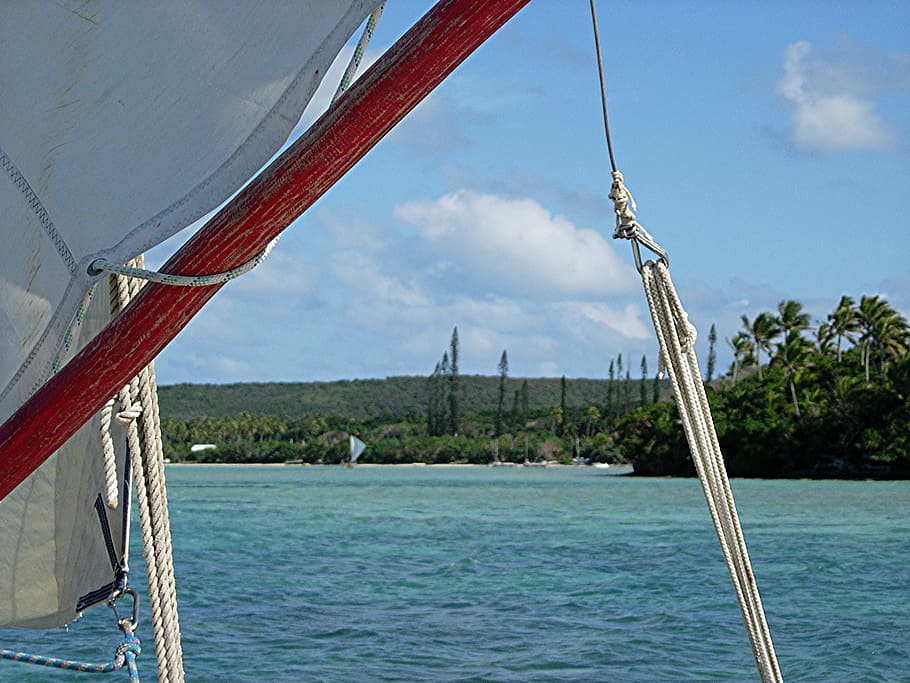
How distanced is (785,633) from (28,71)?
13620mm

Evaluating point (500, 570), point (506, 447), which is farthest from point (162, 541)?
point (506, 447)

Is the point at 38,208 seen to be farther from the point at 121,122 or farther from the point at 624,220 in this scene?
the point at 624,220

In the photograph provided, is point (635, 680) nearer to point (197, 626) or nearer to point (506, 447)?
point (197, 626)

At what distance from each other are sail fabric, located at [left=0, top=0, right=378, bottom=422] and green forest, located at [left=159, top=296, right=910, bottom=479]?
53946mm

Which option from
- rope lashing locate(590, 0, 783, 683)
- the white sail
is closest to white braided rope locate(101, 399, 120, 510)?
rope lashing locate(590, 0, 783, 683)

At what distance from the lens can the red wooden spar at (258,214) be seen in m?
2.16

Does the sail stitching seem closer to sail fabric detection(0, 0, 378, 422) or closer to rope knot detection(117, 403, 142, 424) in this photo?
sail fabric detection(0, 0, 378, 422)

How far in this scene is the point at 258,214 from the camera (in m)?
2.20

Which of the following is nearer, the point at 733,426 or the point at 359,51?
the point at 359,51

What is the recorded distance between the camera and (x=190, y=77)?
8.00ft

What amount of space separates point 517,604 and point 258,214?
15663 mm

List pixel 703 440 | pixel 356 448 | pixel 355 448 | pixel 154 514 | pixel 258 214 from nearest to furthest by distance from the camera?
pixel 258 214 < pixel 154 514 < pixel 703 440 < pixel 355 448 < pixel 356 448

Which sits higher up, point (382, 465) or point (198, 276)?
point (198, 276)

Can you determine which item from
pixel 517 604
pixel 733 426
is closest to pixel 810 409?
pixel 733 426
